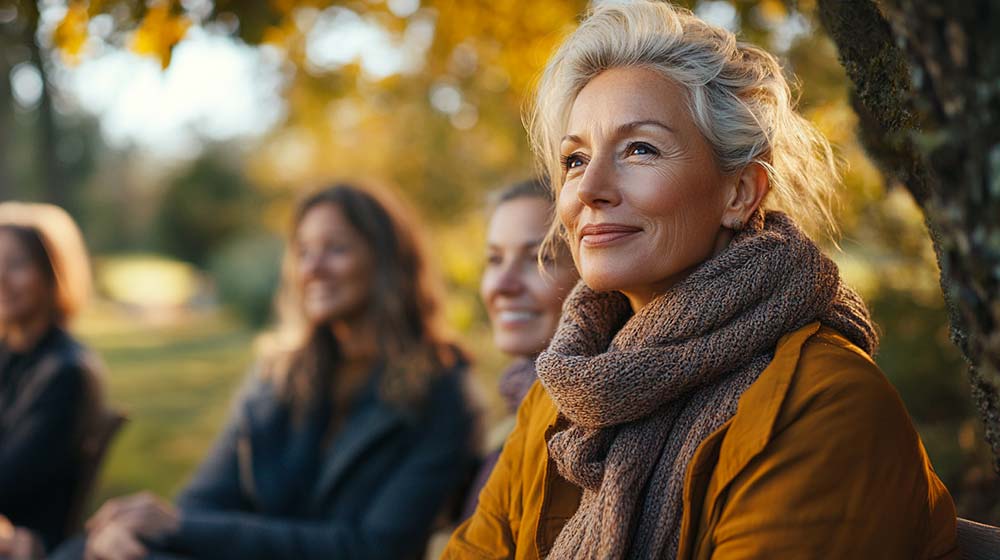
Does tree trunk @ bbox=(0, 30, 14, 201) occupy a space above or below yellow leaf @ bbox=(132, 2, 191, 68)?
below

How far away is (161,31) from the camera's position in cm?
260

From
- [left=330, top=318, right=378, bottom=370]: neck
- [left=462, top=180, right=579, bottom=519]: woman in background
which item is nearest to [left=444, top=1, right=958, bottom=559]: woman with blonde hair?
[left=462, top=180, right=579, bottom=519]: woman in background

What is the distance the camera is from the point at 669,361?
1.49 meters

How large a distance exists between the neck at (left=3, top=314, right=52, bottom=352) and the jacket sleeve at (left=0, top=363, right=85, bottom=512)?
31 cm

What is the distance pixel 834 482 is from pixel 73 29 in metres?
2.60

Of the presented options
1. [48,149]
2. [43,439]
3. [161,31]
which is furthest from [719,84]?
[48,149]

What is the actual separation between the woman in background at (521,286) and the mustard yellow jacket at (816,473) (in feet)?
3.61

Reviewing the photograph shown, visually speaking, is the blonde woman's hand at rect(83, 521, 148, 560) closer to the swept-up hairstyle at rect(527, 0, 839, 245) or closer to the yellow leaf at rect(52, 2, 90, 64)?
the yellow leaf at rect(52, 2, 90, 64)

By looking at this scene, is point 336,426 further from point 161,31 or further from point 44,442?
point 161,31

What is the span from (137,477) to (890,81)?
676 centimetres

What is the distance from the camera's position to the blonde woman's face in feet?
5.38

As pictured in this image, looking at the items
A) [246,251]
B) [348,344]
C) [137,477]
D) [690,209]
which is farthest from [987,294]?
[246,251]

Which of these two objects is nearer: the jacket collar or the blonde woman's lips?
the jacket collar

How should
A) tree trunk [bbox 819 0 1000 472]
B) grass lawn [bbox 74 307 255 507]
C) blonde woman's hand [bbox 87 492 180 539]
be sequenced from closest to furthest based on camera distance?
tree trunk [bbox 819 0 1000 472], blonde woman's hand [bbox 87 492 180 539], grass lawn [bbox 74 307 255 507]
